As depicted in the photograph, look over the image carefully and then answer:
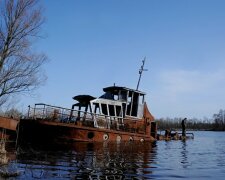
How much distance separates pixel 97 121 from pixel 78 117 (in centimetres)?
137

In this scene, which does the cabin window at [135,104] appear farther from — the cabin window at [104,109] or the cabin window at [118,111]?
the cabin window at [104,109]

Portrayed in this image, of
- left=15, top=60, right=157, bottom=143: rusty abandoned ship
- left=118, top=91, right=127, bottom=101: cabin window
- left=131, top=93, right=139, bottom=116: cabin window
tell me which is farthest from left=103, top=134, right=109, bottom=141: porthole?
left=131, top=93, right=139, bottom=116: cabin window

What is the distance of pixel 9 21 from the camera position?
22.6 m

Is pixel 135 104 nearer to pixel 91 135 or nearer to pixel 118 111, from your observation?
pixel 118 111

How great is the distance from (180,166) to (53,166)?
16.2 ft

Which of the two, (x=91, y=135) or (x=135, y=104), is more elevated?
(x=135, y=104)

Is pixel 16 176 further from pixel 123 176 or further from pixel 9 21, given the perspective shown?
pixel 9 21

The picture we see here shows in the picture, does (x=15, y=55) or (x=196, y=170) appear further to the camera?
(x=15, y=55)

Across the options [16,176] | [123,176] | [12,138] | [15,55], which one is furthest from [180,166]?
[15,55]

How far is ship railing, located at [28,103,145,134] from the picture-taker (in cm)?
2231

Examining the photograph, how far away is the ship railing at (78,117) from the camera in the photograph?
22312 millimetres

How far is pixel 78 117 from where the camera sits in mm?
23406

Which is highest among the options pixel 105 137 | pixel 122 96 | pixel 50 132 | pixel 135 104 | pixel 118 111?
pixel 122 96

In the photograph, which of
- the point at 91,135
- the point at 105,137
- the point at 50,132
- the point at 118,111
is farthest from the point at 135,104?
the point at 50,132
